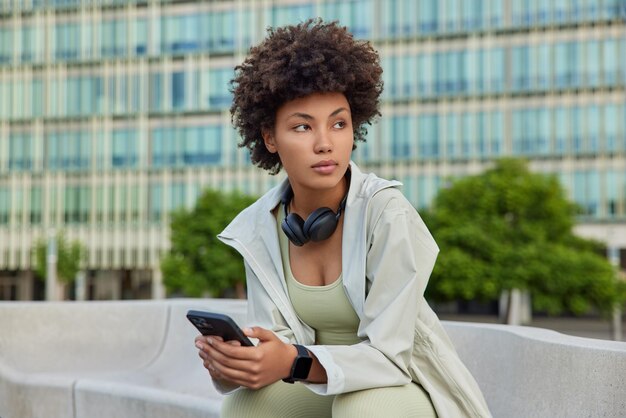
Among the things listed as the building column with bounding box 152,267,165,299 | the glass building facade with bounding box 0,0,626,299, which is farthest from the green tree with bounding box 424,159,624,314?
the building column with bounding box 152,267,165,299

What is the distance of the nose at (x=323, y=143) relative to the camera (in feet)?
8.20

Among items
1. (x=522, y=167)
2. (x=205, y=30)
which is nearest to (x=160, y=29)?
(x=205, y=30)

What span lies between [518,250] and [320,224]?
3000 centimetres

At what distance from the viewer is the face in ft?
8.25

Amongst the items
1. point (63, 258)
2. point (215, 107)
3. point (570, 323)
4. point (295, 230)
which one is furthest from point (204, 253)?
point (295, 230)

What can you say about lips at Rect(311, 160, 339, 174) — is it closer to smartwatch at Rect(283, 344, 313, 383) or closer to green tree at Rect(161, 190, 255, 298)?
smartwatch at Rect(283, 344, 313, 383)

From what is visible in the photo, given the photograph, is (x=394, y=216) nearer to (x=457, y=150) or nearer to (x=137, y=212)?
(x=457, y=150)

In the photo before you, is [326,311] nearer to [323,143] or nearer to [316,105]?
[323,143]

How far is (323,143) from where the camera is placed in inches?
98.4

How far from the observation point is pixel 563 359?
3.37 m

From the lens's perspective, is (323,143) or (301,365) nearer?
(301,365)

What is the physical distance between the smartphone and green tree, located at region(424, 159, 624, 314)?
29.0 m

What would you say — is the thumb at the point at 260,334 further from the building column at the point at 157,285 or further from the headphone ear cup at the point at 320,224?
the building column at the point at 157,285

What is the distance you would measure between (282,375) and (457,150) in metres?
44.2
